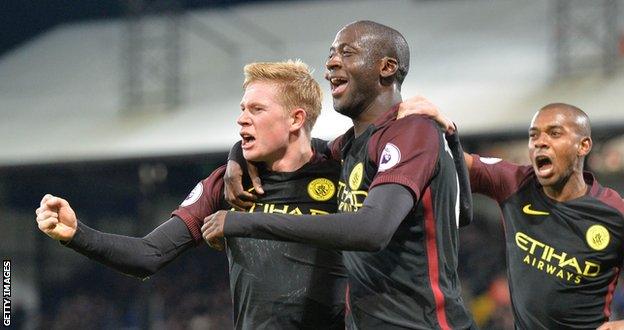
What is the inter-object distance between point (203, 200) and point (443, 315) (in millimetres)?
1167

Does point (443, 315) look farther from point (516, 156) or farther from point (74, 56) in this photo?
point (74, 56)

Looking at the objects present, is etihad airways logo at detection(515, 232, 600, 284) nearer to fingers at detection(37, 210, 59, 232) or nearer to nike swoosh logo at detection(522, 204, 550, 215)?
nike swoosh logo at detection(522, 204, 550, 215)

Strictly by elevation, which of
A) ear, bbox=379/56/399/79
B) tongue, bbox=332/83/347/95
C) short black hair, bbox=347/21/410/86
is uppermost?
short black hair, bbox=347/21/410/86

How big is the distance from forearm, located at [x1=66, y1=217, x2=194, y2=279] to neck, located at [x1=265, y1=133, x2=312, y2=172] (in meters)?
0.43

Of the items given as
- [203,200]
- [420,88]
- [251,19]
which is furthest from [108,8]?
[203,200]

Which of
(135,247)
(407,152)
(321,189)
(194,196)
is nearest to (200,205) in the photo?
(194,196)

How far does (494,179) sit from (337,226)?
1.97 m

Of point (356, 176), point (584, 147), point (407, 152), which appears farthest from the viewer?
point (584, 147)

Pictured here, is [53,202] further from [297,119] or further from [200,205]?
[297,119]

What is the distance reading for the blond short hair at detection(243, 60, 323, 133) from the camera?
425 cm

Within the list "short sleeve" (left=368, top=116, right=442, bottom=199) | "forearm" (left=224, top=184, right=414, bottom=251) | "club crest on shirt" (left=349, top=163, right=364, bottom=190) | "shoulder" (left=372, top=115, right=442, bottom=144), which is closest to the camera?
"forearm" (left=224, top=184, right=414, bottom=251)

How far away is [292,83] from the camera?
4277 mm

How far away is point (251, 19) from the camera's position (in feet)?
55.3

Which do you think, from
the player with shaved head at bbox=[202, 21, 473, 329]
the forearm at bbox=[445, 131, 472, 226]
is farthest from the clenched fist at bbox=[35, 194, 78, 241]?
the forearm at bbox=[445, 131, 472, 226]
